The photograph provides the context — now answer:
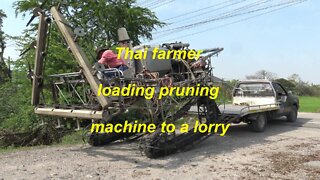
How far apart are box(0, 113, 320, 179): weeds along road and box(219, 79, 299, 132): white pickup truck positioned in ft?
3.58

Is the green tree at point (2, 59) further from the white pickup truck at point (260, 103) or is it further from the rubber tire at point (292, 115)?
the rubber tire at point (292, 115)

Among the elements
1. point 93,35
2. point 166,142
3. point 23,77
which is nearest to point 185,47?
point 166,142

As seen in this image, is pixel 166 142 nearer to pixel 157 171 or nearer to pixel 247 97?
pixel 157 171

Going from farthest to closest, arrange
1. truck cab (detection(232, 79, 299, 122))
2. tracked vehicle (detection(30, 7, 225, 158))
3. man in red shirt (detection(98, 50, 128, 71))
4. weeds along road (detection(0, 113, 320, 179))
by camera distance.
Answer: truck cab (detection(232, 79, 299, 122)), man in red shirt (detection(98, 50, 128, 71)), tracked vehicle (detection(30, 7, 225, 158)), weeds along road (detection(0, 113, 320, 179))

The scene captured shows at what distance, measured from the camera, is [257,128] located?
13750mm

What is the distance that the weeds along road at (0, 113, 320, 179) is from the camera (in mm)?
8086

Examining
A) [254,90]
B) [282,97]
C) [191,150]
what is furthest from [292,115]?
[191,150]

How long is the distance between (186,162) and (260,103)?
721 cm

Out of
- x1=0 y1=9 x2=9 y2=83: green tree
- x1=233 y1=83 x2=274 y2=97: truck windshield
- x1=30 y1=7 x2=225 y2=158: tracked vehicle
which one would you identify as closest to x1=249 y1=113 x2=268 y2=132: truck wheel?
x1=233 y1=83 x2=274 y2=97: truck windshield

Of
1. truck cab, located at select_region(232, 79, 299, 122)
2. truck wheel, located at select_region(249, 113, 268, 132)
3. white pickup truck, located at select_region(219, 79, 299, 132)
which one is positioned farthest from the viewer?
truck cab, located at select_region(232, 79, 299, 122)

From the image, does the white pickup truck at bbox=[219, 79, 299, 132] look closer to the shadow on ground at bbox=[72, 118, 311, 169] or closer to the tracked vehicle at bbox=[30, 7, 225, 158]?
the shadow on ground at bbox=[72, 118, 311, 169]

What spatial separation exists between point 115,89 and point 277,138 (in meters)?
6.58

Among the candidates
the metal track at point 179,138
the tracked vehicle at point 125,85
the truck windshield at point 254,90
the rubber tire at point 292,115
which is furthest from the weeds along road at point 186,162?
the rubber tire at point 292,115

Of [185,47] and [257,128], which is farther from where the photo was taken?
[257,128]
